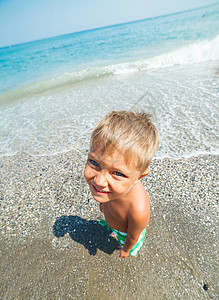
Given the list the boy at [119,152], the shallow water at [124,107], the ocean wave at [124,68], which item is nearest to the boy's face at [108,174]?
the boy at [119,152]

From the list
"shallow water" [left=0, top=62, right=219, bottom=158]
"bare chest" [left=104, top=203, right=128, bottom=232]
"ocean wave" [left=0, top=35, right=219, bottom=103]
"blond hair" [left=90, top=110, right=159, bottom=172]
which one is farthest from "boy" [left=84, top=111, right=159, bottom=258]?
"ocean wave" [left=0, top=35, right=219, bottom=103]

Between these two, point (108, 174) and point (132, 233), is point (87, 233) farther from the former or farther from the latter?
point (108, 174)

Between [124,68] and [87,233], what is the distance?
12.0 metres

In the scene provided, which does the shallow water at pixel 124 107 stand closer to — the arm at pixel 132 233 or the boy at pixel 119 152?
the arm at pixel 132 233

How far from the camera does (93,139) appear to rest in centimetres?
123

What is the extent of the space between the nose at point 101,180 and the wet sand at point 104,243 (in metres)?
1.37

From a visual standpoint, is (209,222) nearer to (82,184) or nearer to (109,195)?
(109,195)

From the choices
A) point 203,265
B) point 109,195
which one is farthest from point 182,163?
point 109,195

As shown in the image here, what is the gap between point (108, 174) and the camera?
116cm

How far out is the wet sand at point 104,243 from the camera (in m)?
1.80

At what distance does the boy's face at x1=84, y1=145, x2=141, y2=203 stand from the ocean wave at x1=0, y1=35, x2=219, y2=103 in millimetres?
9665

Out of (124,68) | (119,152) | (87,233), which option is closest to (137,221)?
(119,152)

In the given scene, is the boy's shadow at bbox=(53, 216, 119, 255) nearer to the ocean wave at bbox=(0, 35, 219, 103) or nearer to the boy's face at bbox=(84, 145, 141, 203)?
the boy's face at bbox=(84, 145, 141, 203)

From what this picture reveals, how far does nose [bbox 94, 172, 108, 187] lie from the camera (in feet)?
3.73
